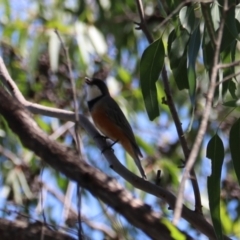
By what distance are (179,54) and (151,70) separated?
127 millimetres

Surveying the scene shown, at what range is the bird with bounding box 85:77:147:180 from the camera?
14.1 feet

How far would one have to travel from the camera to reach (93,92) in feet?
15.4

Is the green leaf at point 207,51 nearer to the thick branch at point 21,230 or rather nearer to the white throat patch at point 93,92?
the thick branch at point 21,230

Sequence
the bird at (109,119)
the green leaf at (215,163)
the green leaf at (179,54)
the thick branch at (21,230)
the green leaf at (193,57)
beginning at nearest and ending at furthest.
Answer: the green leaf at (193,57)
the green leaf at (215,163)
the green leaf at (179,54)
the thick branch at (21,230)
the bird at (109,119)

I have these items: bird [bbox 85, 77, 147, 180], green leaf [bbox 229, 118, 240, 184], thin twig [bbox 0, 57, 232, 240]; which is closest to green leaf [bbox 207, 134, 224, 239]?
green leaf [bbox 229, 118, 240, 184]

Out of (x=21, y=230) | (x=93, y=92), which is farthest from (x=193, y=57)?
(x=93, y=92)

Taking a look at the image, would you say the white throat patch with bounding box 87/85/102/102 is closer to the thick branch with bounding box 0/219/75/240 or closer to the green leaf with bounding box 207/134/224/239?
the thick branch with bounding box 0/219/75/240

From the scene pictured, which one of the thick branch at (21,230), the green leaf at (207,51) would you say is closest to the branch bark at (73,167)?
the thick branch at (21,230)

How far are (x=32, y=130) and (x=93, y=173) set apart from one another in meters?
0.32

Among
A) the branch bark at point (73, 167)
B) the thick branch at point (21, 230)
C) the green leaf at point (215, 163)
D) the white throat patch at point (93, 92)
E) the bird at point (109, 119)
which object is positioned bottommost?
the green leaf at point (215, 163)

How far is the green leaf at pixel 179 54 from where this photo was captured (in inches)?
108

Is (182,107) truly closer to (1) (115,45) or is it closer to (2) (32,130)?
(1) (115,45)

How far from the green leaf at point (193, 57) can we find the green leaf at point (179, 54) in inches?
9.6

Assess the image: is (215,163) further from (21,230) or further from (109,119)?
(109,119)
